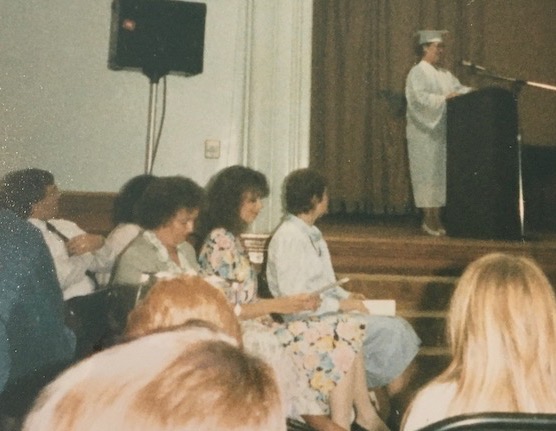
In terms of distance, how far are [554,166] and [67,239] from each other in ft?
13.3

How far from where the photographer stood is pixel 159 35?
3674 mm

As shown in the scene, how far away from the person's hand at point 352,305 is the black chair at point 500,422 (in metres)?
2.09

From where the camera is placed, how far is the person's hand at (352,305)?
2.99m

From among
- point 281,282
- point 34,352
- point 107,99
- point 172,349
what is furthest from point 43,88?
point 172,349

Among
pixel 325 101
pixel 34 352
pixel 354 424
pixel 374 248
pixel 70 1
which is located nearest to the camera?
pixel 34 352

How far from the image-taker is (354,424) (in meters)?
Answer: 2.75

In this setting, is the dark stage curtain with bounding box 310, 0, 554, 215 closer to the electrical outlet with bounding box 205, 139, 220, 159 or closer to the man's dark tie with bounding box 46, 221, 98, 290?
the electrical outlet with bounding box 205, 139, 220, 159

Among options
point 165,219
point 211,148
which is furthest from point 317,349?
point 211,148

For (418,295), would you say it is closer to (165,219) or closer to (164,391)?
(165,219)

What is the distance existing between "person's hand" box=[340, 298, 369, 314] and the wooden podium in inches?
60.6

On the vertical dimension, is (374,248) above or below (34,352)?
above

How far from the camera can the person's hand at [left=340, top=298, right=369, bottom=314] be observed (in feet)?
9.81

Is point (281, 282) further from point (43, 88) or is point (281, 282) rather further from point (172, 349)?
point (172, 349)

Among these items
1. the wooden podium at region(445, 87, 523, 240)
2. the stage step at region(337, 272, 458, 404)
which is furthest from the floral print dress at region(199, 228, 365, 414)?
the wooden podium at region(445, 87, 523, 240)
